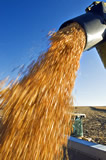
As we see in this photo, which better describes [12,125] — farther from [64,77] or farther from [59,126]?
[64,77]

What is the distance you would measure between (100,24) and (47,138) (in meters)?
0.86

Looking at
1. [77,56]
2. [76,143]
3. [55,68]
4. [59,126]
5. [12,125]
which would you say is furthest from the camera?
[76,143]

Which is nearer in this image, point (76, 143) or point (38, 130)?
point (38, 130)

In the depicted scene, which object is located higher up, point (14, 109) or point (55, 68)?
point (55, 68)

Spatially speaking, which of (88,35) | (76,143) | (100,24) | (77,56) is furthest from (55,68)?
(76,143)

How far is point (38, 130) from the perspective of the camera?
2.32ft

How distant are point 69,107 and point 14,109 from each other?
336 millimetres

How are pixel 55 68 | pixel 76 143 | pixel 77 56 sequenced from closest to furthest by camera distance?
pixel 55 68, pixel 77 56, pixel 76 143

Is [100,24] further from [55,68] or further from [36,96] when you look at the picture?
[36,96]

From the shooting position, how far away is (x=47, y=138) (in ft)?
2.41

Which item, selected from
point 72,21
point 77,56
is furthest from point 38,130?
point 72,21

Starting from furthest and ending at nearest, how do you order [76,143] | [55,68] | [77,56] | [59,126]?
[76,143], [77,56], [55,68], [59,126]

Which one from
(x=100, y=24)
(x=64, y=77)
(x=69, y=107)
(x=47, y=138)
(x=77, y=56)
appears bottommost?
(x=47, y=138)

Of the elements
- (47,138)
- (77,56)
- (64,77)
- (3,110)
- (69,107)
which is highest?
(77,56)
